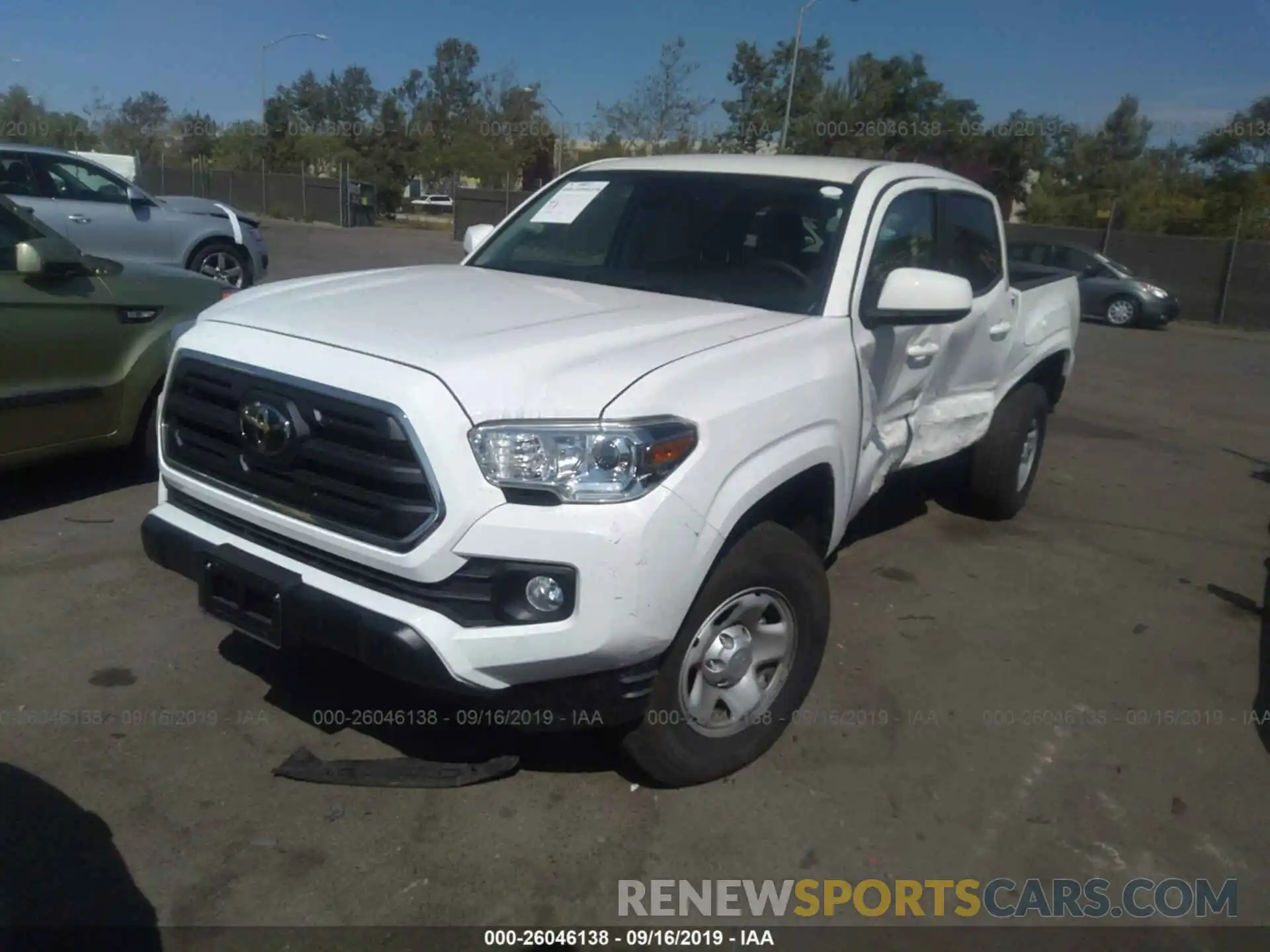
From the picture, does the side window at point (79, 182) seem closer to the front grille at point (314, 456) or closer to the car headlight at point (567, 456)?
the front grille at point (314, 456)

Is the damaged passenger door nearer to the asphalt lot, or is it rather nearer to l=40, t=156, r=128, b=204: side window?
the asphalt lot

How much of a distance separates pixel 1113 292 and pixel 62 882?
68.6ft

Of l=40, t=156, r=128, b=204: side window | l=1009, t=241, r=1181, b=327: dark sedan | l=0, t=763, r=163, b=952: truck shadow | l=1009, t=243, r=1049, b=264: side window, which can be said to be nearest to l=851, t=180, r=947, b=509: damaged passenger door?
l=0, t=763, r=163, b=952: truck shadow

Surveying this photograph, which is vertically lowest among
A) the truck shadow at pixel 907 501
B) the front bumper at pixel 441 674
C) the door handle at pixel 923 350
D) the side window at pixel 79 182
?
the truck shadow at pixel 907 501

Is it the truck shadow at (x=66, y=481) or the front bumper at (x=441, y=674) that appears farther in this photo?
the truck shadow at (x=66, y=481)

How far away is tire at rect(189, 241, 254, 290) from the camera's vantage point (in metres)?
11.5

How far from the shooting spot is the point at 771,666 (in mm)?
3365

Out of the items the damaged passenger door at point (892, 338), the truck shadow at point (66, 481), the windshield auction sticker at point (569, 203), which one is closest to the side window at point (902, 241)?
the damaged passenger door at point (892, 338)

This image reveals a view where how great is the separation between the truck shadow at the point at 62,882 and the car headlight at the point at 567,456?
139 centimetres

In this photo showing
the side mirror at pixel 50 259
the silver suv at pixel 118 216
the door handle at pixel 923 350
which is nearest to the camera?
the door handle at pixel 923 350

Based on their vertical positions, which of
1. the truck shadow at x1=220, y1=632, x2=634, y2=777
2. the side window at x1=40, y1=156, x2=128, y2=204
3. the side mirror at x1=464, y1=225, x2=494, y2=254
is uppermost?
the side window at x1=40, y1=156, x2=128, y2=204

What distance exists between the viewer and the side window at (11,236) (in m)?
4.79

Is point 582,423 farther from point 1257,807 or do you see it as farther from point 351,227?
point 351,227

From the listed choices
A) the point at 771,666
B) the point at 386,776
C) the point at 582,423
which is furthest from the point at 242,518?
the point at 771,666
